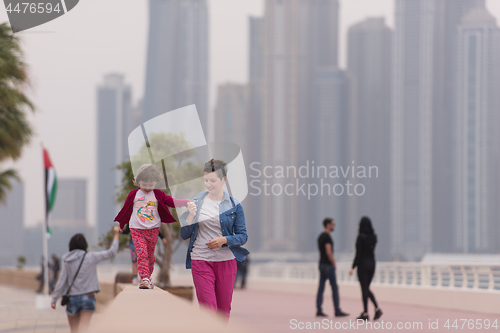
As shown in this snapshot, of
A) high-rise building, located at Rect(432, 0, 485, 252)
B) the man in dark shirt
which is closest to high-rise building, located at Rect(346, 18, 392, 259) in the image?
high-rise building, located at Rect(432, 0, 485, 252)

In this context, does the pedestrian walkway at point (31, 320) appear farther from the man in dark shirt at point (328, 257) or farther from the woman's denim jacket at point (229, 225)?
the woman's denim jacket at point (229, 225)

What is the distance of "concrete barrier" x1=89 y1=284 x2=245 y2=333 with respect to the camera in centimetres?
237

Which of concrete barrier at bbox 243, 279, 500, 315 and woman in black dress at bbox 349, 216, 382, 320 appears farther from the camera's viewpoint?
concrete barrier at bbox 243, 279, 500, 315

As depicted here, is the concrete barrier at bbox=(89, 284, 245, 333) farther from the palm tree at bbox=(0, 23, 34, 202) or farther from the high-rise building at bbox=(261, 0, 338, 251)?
the high-rise building at bbox=(261, 0, 338, 251)

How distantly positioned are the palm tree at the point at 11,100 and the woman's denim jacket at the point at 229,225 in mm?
10911

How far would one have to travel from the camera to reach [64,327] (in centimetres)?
1013

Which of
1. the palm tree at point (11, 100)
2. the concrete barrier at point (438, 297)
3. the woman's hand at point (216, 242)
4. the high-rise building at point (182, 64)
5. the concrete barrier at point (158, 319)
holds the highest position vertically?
the high-rise building at point (182, 64)

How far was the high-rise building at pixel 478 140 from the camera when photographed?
151 m

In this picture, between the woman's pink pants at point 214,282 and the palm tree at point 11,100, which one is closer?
the woman's pink pants at point 214,282

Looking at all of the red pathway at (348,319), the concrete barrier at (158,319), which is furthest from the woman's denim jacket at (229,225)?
the red pathway at (348,319)

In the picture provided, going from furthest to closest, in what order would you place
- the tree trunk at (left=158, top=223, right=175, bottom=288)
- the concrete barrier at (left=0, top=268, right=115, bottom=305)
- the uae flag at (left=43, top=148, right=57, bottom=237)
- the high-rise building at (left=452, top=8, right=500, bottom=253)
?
the high-rise building at (left=452, top=8, right=500, bottom=253) < the concrete barrier at (left=0, top=268, right=115, bottom=305) < the uae flag at (left=43, top=148, right=57, bottom=237) < the tree trunk at (left=158, top=223, right=175, bottom=288)

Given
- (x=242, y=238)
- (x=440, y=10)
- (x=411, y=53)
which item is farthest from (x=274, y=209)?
(x=242, y=238)

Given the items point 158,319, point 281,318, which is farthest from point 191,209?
point 281,318

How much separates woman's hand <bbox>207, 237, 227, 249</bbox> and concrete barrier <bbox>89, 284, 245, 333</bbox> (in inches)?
75.2
